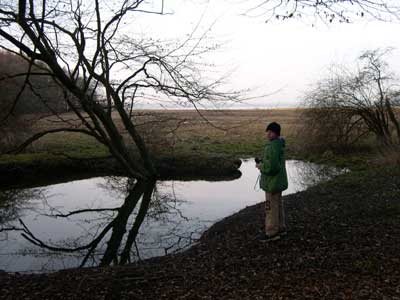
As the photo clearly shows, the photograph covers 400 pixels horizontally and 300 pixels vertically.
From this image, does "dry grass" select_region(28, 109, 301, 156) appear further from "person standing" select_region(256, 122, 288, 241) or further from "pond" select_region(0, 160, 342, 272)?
"person standing" select_region(256, 122, 288, 241)

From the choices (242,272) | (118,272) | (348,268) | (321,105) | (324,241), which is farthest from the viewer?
(321,105)

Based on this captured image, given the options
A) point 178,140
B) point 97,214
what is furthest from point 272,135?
point 178,140

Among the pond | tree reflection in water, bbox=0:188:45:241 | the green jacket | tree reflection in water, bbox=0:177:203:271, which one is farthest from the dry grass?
the green jacket

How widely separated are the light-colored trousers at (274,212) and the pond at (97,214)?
8.32 feet

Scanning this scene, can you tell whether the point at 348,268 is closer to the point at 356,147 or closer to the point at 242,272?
the point at 242,272

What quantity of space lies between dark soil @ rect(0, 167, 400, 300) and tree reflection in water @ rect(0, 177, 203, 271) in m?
1.26

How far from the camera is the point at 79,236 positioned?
10.5 meters

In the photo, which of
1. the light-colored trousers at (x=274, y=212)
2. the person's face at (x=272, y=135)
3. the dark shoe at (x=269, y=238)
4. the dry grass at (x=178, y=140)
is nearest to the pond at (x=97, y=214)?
the dark shoe at (x=269, y=238)

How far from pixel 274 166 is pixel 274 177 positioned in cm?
24

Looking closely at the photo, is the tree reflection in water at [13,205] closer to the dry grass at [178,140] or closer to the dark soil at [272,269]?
the dry grass at [178,140]

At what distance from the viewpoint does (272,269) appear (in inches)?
230

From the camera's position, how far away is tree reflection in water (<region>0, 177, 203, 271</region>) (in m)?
9.12

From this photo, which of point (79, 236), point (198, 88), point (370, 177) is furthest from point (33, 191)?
point (370, 177)

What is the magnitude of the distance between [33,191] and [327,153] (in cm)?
1445
